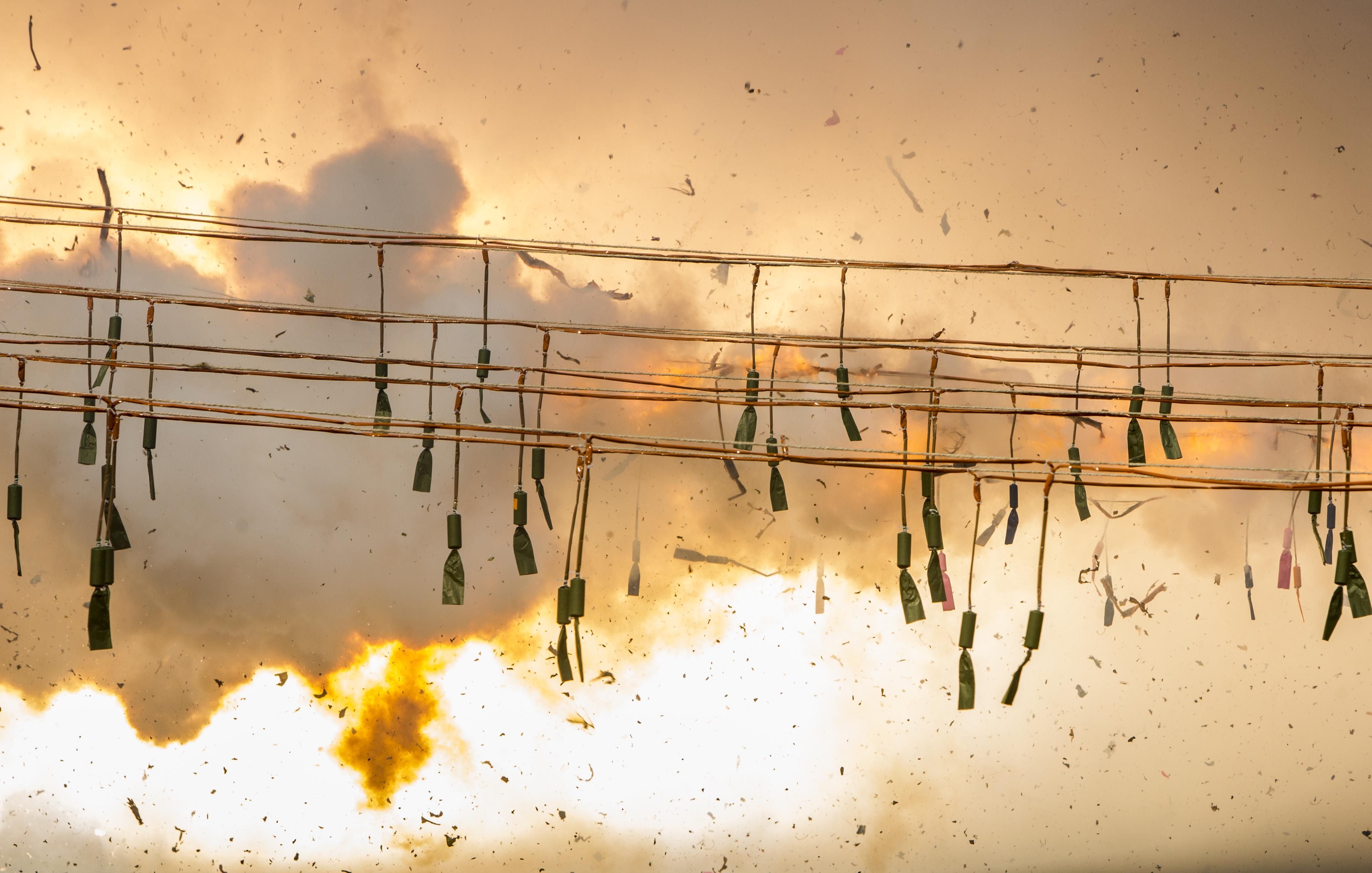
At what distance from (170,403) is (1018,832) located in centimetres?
384

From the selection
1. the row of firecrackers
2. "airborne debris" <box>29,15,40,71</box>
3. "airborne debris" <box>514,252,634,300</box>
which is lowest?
the row of firecrackers

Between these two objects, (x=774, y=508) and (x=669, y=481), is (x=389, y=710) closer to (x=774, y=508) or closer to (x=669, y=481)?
(x=669, y=481)

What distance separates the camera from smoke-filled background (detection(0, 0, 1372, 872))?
3729 mm

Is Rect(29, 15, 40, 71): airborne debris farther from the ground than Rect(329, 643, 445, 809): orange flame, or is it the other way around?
Rect(29, 15, 40, 71): airborne debris

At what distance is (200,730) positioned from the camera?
376 centimetres

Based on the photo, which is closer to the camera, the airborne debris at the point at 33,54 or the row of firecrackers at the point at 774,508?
the row of firecrackers at the point at 774,508

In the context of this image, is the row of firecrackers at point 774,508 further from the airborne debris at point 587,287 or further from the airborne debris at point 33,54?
the airborne debris at point 33,54

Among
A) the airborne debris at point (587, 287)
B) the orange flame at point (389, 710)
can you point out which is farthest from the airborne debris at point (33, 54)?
the orange flame at point (389, 710)

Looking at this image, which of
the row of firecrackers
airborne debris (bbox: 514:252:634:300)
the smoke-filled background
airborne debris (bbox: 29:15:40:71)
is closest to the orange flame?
the smoke-filled background

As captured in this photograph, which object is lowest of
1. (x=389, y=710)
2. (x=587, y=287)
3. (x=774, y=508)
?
(x=389, y=710)

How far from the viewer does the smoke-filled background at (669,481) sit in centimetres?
373

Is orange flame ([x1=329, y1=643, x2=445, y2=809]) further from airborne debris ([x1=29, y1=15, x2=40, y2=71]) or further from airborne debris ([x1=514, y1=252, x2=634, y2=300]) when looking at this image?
airborne debris ([x1=29, y1=15, x2=40, y2=71])

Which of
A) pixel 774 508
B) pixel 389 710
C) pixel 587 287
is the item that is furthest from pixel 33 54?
pixel 774 508

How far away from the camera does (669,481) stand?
12.5 ft
